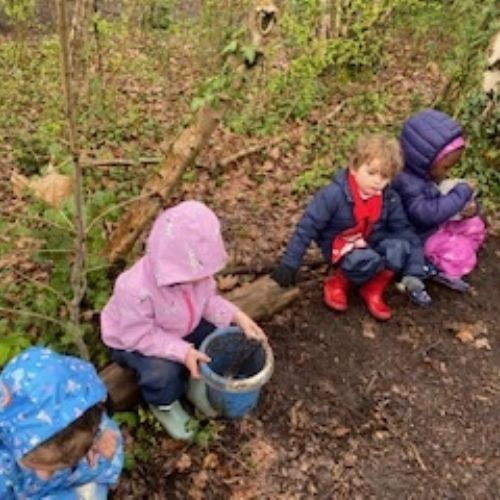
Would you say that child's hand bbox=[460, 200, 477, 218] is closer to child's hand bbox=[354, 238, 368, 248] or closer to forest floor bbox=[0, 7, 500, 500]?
forest floor bbox=[0, 7, 500, 500]

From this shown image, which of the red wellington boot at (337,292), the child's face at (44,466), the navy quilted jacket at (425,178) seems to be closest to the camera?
the child's face at (44,466)

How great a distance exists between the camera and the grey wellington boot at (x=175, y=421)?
12.3ft

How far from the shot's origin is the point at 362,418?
4.07 meters

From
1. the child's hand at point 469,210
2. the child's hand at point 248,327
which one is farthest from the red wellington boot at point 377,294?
the child's hand at point 248,327

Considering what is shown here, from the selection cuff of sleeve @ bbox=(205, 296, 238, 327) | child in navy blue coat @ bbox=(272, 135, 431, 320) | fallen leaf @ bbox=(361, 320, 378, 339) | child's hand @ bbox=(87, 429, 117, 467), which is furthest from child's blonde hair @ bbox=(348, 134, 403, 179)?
child's hand @ bbox=(87, 429, 117, 467)

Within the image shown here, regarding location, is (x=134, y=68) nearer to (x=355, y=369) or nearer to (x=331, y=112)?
(x=331, y=112)

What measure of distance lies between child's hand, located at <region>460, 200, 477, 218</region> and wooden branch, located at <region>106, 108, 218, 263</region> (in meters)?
1.98

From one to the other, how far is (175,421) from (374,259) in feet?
5.49

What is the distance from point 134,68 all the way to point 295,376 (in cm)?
513

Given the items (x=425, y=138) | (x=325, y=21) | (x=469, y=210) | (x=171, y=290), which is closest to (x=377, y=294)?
(x=469, y=210)

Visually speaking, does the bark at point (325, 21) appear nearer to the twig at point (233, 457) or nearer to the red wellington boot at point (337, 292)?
the red wellington boot at point (337, 292)

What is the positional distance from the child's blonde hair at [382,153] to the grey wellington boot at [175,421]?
1.82 metres

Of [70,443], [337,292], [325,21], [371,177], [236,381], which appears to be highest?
[325,21]

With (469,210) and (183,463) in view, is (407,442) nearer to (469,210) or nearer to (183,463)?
(183,463)
